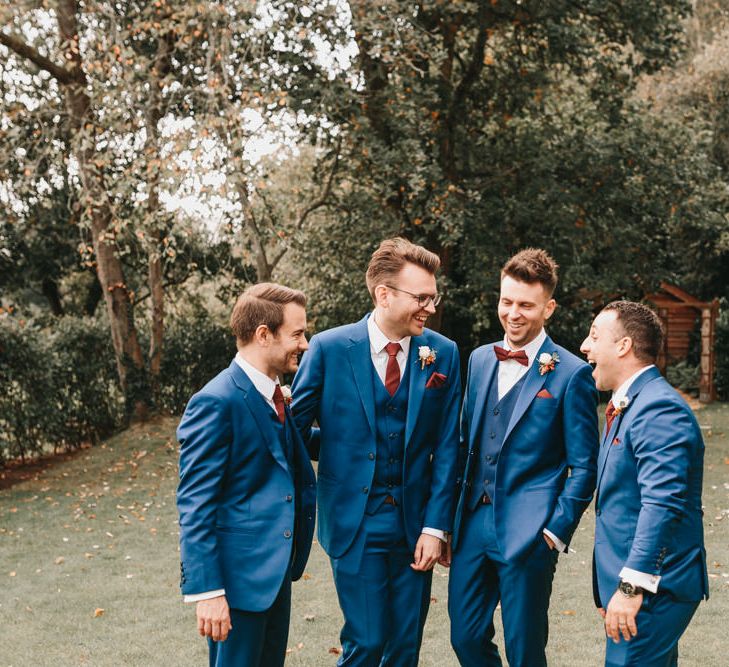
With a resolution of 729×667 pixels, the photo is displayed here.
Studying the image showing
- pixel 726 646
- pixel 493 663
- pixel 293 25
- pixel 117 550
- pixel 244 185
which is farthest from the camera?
pixel 293 25

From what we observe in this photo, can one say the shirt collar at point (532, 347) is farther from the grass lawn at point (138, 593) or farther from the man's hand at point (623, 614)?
the grass lawn at point (138, 593)

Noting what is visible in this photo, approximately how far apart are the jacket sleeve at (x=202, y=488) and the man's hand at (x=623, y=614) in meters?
1.48

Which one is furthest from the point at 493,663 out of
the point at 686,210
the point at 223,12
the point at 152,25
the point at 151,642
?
the point at 686,210

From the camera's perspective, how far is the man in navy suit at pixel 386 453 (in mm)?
3775

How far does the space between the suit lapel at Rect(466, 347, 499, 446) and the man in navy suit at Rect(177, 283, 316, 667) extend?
2.76 feet

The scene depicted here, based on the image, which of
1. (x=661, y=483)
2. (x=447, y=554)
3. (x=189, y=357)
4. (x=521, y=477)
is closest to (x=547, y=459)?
(x=521, y=477)

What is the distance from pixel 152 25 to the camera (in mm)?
12695

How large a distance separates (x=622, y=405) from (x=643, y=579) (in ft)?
2.22

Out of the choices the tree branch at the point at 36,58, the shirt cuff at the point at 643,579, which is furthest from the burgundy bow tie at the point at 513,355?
the tree branch at the point at 36,58

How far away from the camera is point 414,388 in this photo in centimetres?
386

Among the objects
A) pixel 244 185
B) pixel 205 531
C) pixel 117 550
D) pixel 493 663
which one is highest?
pixel 244 185

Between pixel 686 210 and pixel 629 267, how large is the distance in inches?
59.4

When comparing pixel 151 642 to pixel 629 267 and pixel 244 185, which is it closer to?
pixel 244 185

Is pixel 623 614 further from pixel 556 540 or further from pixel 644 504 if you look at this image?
pixel 556 540
